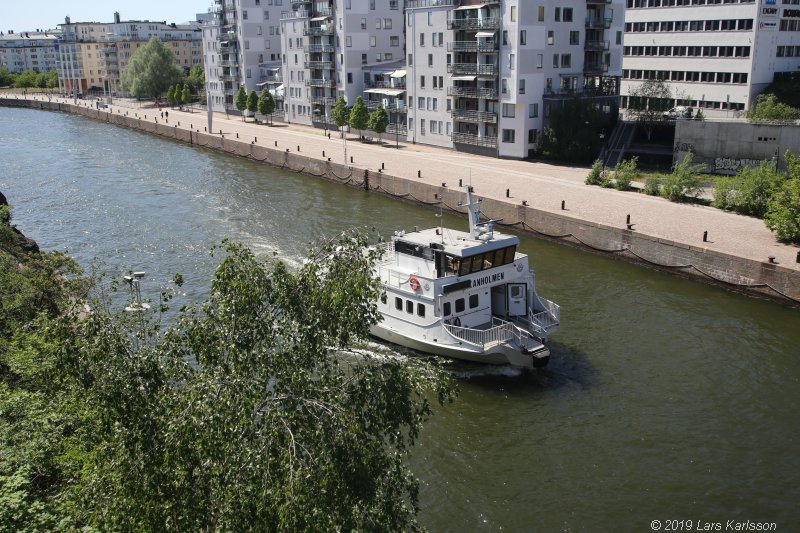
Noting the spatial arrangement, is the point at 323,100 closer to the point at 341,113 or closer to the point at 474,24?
the point at 341,113

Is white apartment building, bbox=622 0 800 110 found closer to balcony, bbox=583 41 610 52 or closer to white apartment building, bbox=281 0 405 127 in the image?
balcony, bbox=583 41 610 52

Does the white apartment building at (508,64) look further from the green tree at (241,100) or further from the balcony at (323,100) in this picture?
the green tree at (241,100)

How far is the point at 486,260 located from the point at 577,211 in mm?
19422

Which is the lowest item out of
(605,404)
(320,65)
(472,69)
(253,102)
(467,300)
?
(605,404)

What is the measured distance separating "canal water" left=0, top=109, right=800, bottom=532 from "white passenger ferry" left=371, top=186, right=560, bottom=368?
1.18 metres

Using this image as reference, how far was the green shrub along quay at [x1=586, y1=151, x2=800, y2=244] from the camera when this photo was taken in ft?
130

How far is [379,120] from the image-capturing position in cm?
8006

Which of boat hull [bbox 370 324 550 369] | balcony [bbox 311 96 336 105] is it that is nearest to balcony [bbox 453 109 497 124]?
balcony [bbox 311 96 336 105]

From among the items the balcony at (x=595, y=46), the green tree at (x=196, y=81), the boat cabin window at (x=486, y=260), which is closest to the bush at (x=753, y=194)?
the boat cabin window at (x=486, y=260)

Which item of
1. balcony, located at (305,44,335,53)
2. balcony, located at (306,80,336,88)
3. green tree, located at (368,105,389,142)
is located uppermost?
balcony, located at (305,44,335,53)

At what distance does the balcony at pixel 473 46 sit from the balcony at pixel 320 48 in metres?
27.3

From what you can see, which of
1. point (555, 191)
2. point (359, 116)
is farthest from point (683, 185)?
point (359, 116)

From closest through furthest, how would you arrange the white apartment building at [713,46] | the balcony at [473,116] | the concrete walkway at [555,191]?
the concrete walkway at [555,191], the balcony at [473,116], the white apartment building at [713,46]

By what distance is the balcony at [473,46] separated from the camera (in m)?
66.9
